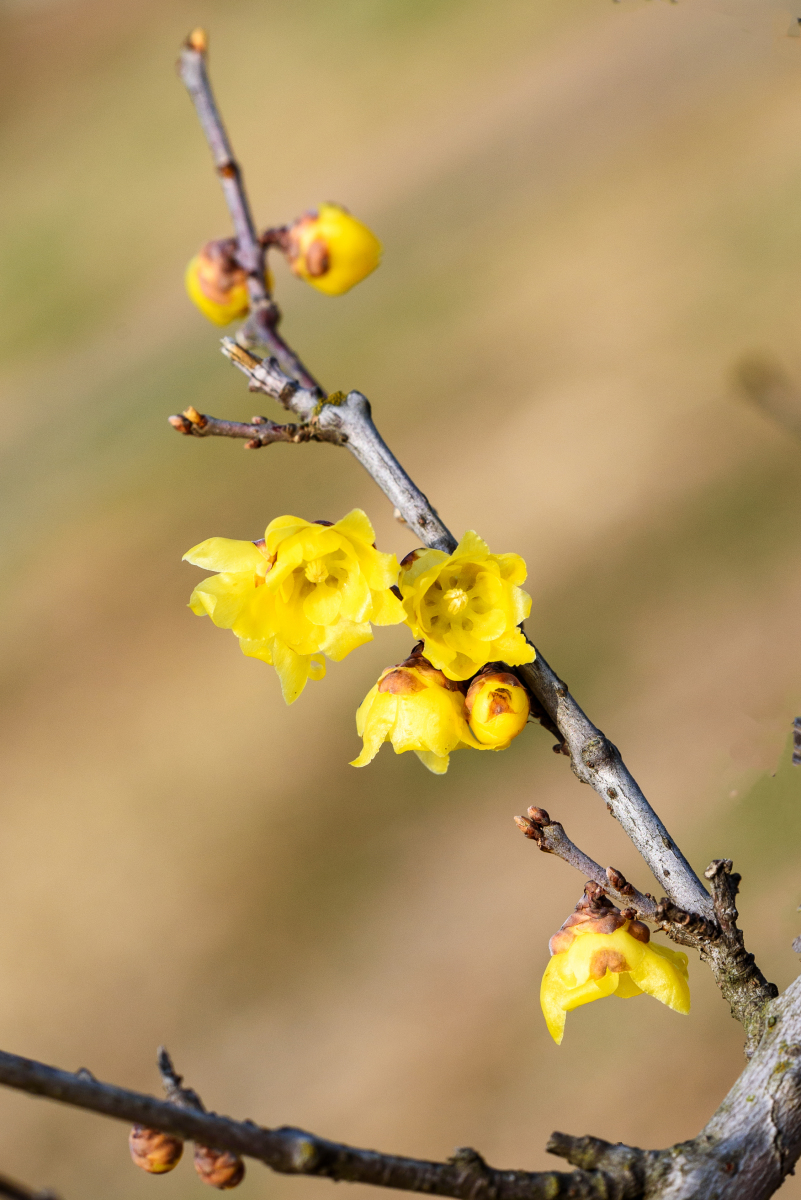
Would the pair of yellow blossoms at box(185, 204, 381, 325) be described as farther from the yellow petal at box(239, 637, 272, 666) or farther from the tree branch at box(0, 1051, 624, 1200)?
the tree branch at box(0, 1051, 624, 1200)

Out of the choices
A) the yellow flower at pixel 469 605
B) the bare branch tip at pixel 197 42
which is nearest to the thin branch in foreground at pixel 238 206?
the bare branch tip at pixel 197 42

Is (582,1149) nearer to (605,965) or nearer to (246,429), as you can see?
(605,965)

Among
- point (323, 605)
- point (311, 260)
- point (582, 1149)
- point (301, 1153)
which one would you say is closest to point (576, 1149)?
point (582, 1149)

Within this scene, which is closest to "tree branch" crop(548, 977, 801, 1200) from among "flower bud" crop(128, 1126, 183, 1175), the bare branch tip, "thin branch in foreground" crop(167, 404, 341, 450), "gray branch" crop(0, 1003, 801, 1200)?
"gray branch" crop(0, 1003, 801, 1200)

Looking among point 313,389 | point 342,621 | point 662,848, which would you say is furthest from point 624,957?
point 313,389

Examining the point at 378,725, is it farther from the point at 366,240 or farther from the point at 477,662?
the point at 366,240
